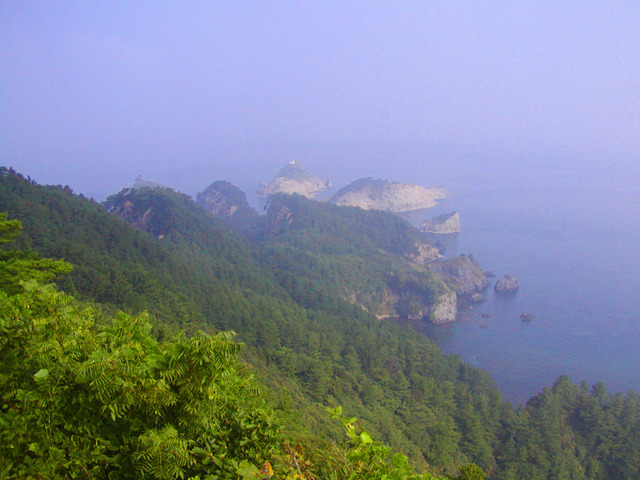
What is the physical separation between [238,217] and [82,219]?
54844mm

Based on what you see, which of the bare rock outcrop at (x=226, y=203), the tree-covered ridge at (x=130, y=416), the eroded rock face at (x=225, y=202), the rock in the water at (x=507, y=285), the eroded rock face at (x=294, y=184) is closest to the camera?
the tree-covered ridge at (x=130, y=416)

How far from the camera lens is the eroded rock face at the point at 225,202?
8875cm

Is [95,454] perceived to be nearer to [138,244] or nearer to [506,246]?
[138,244]

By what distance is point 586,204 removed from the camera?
112 meters

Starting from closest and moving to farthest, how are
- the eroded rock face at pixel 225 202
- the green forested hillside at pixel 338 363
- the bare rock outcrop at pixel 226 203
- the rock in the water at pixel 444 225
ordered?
the green forested hillside at pixel 338 363 → the bare rock outcrop at pixel 226 203 → the rock in the water at pixel 444 225 → the eroded rock face at pixel 225 202

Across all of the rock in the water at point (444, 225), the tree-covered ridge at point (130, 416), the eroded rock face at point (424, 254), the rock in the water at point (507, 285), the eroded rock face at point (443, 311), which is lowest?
the eroded rock face at point (443, 311)

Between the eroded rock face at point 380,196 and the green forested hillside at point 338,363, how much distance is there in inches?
2495

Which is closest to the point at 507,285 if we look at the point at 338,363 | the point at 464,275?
the point at 464,275

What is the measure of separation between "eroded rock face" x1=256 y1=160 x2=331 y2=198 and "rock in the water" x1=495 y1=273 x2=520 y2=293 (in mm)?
71615

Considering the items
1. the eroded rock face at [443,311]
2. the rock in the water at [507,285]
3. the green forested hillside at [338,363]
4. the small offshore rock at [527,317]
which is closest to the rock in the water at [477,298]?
the rock in the water at [507,285]

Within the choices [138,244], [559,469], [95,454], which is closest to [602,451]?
[559,469]

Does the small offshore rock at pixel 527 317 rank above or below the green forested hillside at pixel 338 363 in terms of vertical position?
below

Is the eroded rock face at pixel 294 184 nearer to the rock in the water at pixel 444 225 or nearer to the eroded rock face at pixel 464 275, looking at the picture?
the rock in the water at pixel 444 225

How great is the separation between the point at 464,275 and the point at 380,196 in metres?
49.9
